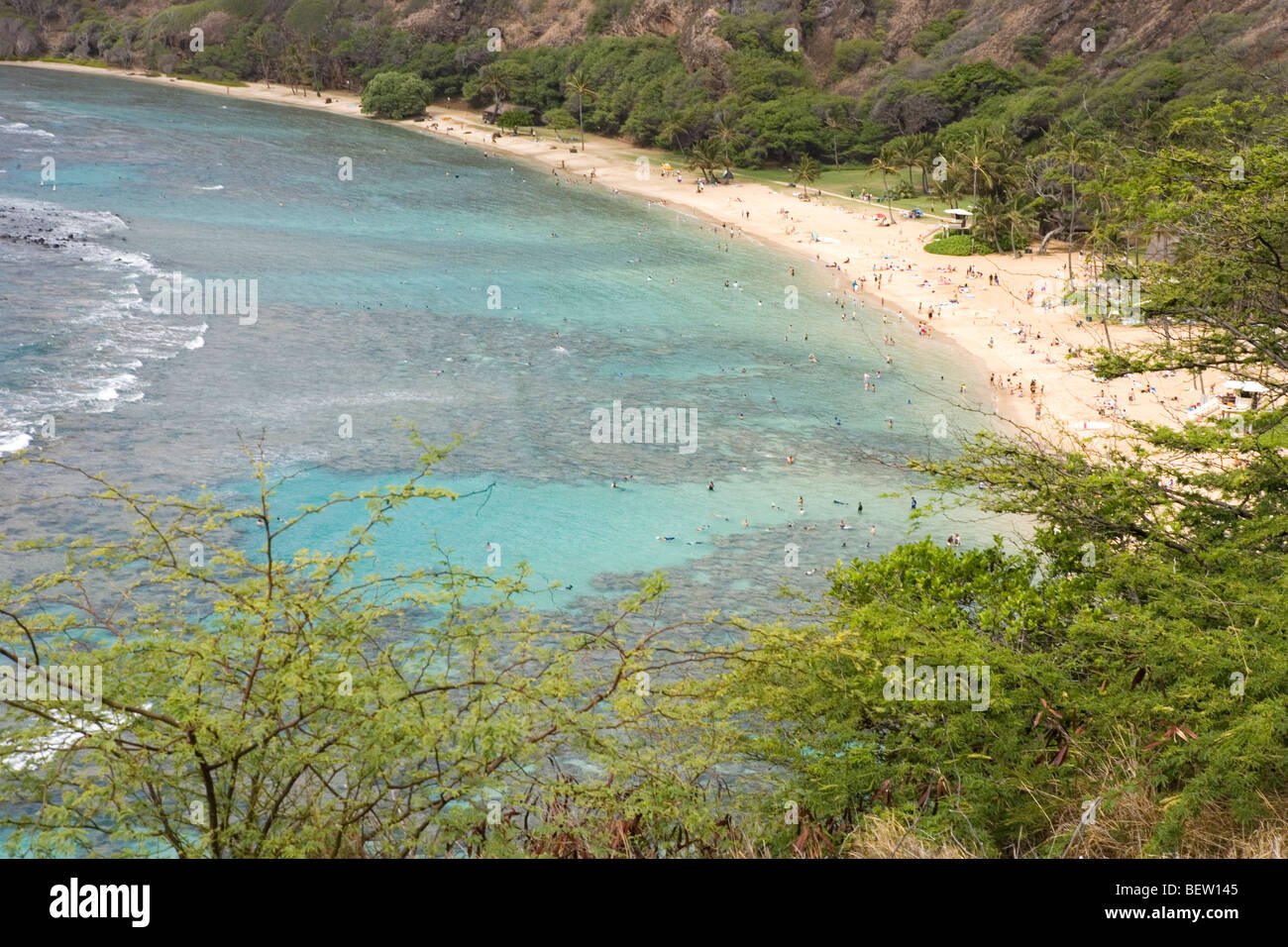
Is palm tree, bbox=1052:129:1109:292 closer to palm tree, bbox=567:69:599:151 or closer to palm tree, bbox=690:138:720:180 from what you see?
palm tree, bbox=690:138:720:180

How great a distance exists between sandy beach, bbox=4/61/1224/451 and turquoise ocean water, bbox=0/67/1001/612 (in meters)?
2.28

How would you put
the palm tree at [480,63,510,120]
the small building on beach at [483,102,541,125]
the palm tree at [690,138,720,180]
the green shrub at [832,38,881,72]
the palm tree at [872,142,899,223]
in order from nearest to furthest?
the palm tree at [872,142,899,223] < the palm tree at [690,138,720,180] < the green shrub at [832,38,881,72] < the palm tree at [480,63,510,120] < the small building on beach at [483,102,541,125]

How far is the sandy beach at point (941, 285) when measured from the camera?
53.2 m

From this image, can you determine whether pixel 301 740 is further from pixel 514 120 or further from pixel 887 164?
pixel 514 120

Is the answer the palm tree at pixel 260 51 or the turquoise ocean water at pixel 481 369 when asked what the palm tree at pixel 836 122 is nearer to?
the turquoise ocean water at pixel 481 369

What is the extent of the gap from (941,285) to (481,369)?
33.2 m

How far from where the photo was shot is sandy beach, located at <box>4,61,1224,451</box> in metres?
53.2

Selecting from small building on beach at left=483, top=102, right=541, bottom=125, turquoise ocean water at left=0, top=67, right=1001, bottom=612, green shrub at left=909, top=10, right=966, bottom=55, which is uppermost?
green shrub at left=909, top=10, right=966, bottom=55

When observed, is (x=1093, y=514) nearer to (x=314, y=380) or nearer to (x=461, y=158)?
(x=314, y=380)

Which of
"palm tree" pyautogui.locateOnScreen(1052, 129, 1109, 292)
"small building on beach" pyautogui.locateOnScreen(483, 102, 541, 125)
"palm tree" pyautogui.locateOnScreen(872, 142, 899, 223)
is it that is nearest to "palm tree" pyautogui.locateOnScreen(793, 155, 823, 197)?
"palm tree" pyautogui.locateOnScreen(872, 142, 899, 223)

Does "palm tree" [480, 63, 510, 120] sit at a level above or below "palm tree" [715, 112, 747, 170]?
above

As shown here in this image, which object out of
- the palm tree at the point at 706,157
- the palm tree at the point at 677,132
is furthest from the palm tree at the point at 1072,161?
the palm tree at the point at 677,132
